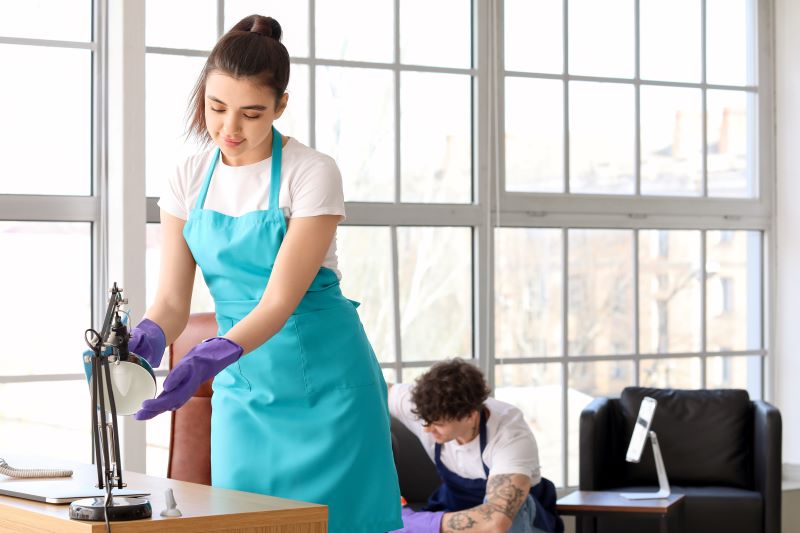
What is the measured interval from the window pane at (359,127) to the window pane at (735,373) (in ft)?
5.54

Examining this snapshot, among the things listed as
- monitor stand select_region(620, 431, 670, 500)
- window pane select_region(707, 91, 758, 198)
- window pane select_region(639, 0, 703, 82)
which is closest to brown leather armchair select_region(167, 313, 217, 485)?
monitor stand select_region(620, 431, 670, 500)

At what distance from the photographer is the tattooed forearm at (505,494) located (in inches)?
130

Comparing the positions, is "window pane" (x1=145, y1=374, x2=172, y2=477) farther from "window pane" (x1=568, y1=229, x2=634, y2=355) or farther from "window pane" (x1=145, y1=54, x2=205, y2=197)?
"window pane" (x1=568, y1=229, x2=634, y2=355)

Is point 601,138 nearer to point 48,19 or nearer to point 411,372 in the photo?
point 411,372

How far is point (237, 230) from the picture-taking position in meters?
2.01

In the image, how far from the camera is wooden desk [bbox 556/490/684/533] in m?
3.68

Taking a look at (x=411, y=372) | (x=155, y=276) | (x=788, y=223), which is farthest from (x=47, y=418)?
(x=788, y=223)

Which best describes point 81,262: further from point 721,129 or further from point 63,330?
point 721,129

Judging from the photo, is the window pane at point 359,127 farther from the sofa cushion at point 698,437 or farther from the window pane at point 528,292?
the sofa cushion at point 698,437

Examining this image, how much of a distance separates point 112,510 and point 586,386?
351cm

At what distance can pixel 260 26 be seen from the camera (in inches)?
→ 82.4

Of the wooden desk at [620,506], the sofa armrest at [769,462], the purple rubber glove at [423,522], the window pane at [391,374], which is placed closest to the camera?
the purple rubber glove at [423,522]

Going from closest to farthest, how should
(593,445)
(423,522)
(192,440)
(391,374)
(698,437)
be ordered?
(192,440) → (423,522) → (593,445) → (391,374) → (698,437)

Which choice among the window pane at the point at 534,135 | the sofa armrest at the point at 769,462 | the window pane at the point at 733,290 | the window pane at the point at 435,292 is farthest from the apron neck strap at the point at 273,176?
the window pane at the point at 733,290
